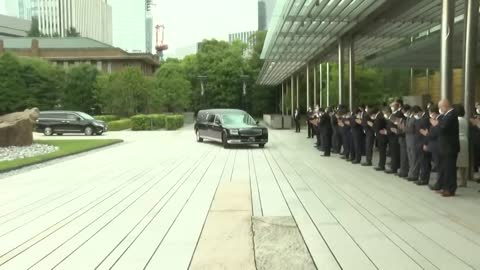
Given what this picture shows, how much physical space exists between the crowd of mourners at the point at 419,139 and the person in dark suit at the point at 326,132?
155cm

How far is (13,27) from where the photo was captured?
142250 millimetres

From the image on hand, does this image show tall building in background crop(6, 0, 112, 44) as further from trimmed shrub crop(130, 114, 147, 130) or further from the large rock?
the large rock

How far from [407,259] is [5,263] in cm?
419

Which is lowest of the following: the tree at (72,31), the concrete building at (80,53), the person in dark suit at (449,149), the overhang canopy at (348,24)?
the person in dark suit at (449,149)

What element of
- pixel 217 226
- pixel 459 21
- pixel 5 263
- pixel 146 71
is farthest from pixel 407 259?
pixel 146 71

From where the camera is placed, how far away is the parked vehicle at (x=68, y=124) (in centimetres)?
4038

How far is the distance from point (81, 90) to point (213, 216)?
64.7 meters

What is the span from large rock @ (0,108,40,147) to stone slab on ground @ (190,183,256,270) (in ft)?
54.5

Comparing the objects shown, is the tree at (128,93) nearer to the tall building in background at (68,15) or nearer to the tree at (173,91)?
the tree at (173,91)

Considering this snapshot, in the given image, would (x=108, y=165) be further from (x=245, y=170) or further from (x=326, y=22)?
(x=326, y=22)

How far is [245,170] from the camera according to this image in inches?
624

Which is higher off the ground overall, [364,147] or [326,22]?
[326,22]

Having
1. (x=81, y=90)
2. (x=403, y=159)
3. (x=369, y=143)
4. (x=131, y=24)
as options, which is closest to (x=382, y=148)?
(x=369, y=143)

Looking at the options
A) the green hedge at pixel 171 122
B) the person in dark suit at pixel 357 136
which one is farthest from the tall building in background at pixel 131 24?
the person in dark suit at pixel 357 136
